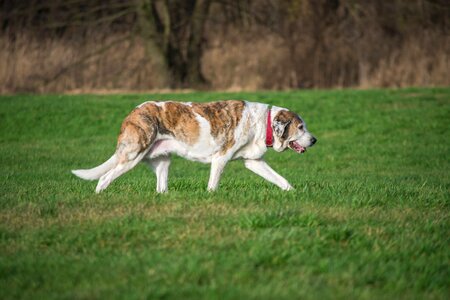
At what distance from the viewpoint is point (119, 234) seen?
659 centimetres

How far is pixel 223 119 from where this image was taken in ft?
30.3

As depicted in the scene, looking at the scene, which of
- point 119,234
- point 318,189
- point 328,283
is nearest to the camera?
point 328,283

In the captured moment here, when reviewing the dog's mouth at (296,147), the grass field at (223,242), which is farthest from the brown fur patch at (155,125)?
the dog's mouth at (296,147)

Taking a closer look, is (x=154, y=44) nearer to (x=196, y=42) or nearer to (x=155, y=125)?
(x=196, y=42)

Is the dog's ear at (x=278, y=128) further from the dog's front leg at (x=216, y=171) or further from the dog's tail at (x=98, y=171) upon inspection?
the dog's tail at (x=98, y=171)

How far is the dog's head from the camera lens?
9367mm

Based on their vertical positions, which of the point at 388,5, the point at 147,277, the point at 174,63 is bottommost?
the point at 147,277

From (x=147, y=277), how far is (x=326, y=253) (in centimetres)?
152

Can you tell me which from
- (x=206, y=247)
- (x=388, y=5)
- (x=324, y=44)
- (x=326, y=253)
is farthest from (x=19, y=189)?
(x=388, y=5)

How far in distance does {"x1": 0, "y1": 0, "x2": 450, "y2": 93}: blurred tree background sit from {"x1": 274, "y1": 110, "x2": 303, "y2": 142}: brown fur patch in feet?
54.9

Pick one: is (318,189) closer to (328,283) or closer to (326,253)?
(326,253)

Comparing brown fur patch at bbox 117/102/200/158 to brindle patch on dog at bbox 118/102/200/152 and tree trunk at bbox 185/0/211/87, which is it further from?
tree trunk at bbox 185/0/211/87

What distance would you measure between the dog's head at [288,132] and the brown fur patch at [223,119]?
477 millimetres

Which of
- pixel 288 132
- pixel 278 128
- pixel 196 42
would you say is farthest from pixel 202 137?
pixel 196 42
